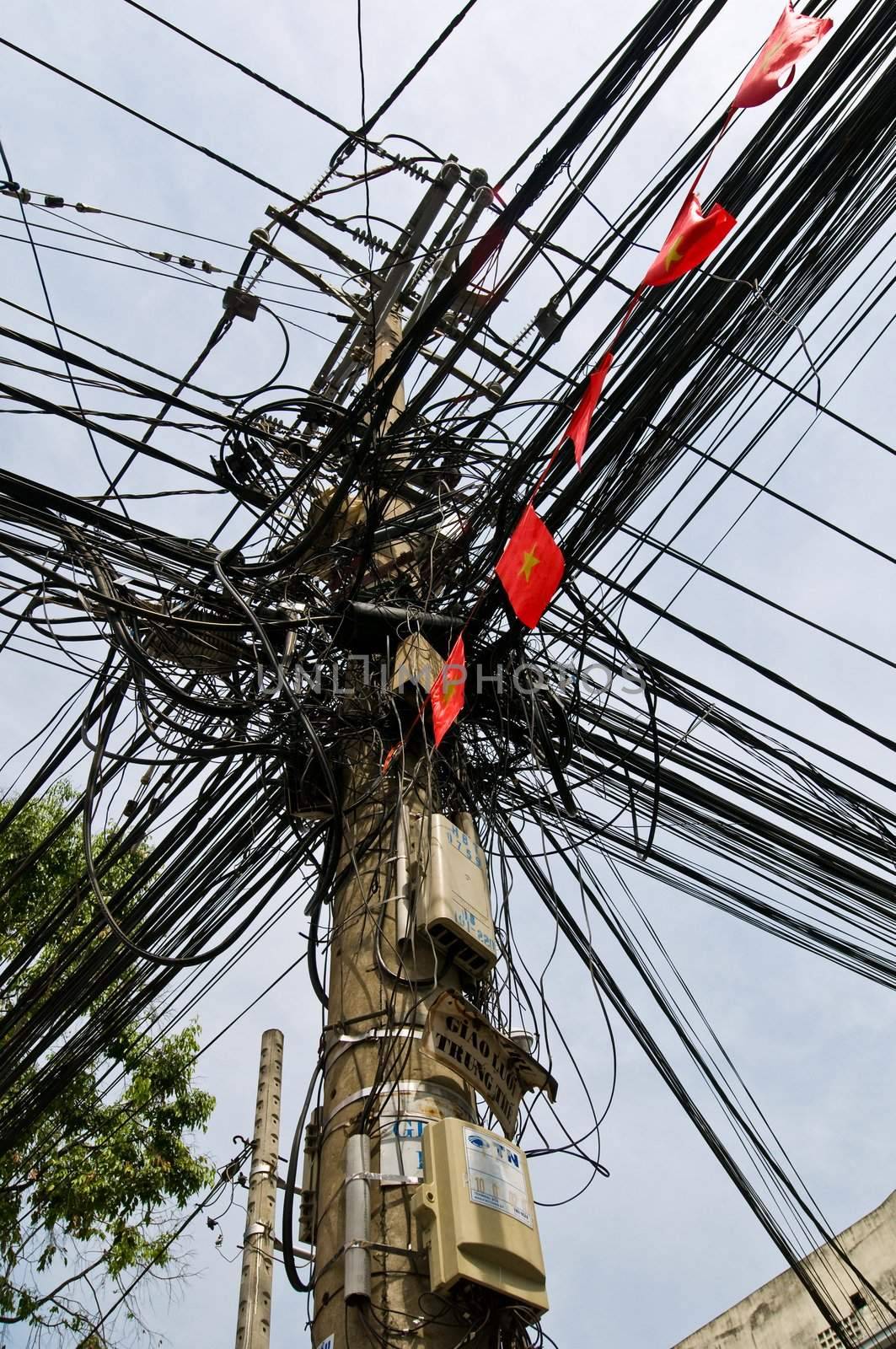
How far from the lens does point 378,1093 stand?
233cm

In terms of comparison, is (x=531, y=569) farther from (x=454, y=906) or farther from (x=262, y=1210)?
(x=262, y=1210)

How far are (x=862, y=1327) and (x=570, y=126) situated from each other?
25.9 feet

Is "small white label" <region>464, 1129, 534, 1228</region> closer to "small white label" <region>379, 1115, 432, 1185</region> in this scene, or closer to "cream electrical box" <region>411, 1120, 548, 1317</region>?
"cream electrical box" <region>411, 1120, 548, 1317</region>

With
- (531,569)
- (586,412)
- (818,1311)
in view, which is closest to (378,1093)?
(531,569)

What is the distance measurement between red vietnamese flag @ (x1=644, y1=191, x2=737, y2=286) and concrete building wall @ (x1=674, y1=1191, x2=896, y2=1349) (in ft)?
21.3

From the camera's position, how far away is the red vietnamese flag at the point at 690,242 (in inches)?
97.5

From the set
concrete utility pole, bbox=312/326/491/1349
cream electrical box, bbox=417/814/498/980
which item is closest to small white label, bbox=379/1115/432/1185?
concrete utility pole, bbox=312/326/491/1349

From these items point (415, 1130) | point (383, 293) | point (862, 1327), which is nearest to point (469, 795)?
point (415, 1130)

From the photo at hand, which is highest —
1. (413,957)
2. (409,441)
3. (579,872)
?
(409,441)

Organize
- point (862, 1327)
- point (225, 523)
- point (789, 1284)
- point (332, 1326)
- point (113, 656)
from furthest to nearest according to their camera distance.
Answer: point (789, 1284) → point (862, 1327) → point (225, 523) → point (113, 656) → point (332, 1326)

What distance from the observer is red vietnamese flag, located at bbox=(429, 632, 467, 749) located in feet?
9.87

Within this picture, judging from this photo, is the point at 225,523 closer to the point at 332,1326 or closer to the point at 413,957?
the point at 413,957

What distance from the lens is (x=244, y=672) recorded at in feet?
11.1

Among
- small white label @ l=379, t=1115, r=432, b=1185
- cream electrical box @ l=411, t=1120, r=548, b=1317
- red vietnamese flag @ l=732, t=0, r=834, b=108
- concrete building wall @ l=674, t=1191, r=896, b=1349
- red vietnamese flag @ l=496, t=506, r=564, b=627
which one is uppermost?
red vietnamese flag @ l=732, t=0, r=834, b=108
